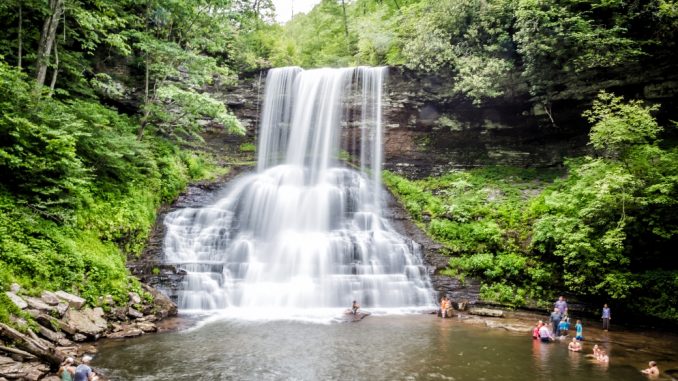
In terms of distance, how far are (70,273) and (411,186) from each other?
18761 mm

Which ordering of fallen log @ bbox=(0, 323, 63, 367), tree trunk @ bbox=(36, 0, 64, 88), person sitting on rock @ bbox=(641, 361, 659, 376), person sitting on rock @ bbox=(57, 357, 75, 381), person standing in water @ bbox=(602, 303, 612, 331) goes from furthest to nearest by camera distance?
1. tree trunk @ bbox=(36, 0, 64, 88)
2. person standing in water @ bbox=(602, 303, 612, 331)
3. person sitting on rock @ bbox=(641, 361, 659, 376)
4. fallen log @ bbox=(0, 323, 63, 367)
5. person sitting on rock @ bbox=(57, 357, 75, 381)

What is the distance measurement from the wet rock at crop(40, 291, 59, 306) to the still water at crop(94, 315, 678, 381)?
1758mm

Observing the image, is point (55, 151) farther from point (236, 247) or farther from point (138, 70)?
point (138, 70)

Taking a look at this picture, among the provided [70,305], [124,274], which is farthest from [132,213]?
[70,305]

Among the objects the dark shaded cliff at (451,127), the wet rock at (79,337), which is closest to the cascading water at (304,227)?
the dark shaded cliff at (451,127)

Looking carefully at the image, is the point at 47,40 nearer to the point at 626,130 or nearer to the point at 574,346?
the point at 574,346

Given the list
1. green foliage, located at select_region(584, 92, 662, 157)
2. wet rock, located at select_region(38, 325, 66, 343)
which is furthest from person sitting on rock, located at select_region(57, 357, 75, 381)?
green foliage, located at select_region(584, 92, 662, 157)

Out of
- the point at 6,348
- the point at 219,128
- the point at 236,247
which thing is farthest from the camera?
the point at 219,128

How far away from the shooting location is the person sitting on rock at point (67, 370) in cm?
858

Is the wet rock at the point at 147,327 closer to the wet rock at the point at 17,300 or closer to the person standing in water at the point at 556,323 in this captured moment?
the wet rock at the point at 17,300

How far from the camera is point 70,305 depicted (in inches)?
473

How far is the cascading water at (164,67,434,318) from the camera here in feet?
57.9

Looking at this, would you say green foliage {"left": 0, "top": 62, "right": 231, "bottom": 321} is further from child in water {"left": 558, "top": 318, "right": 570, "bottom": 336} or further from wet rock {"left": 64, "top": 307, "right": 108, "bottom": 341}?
child in water {"left": 558, "top": 318, "right": 570, "bottom": 336}

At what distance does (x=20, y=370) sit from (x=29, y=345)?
751 millimetres
